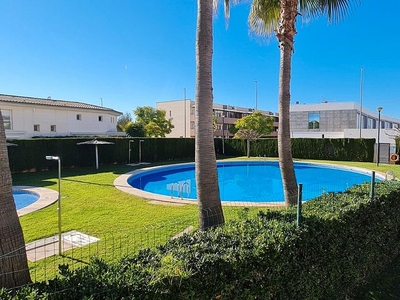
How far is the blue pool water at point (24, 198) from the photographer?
37.0ft

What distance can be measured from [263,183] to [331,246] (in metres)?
15.1

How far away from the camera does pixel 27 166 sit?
18484mm

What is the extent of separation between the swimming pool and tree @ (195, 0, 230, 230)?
8.65 metres

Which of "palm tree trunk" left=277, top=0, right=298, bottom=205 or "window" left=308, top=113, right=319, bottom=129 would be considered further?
"window" left=308, top=113, right=319, bottom=129

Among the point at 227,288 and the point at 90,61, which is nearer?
the point at 227,288

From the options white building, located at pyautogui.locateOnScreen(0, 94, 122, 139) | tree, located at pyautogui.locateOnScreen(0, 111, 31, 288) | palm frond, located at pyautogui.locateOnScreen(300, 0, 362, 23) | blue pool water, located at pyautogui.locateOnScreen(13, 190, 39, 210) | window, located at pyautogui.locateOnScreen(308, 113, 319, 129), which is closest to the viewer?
tree, located at pyautogui.locateOnScreen(0, 111, 31, 288)

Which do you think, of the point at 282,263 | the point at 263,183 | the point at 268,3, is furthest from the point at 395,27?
the point at 282,263

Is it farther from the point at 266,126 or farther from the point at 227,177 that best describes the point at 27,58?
Result: the point at 266,126

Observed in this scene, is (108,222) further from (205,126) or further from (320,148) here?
(320,148)

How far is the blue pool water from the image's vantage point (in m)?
11.3

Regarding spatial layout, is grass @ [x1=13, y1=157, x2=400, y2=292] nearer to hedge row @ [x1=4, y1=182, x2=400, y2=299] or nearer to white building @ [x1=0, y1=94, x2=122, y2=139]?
hedge row @ [x1=4, y1=182, x2=400, y2=299]

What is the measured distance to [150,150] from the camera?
2620cm

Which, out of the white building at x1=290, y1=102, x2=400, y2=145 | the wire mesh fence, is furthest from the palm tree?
the white building at x1=290, y1=102, x2=400, y2=145

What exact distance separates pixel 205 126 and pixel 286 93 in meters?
Result: 3.33
